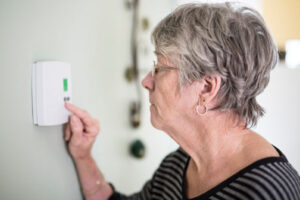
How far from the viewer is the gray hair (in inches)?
27.8

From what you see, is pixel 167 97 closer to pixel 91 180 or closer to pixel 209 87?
pixel 209 87

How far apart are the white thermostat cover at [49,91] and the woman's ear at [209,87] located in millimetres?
377

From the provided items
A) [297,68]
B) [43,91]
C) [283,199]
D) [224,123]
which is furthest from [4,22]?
[297,68]

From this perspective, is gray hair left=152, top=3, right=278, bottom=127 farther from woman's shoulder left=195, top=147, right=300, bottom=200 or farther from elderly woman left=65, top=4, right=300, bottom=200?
woman's shoulder left=195, top=147, right=300, bottom=200

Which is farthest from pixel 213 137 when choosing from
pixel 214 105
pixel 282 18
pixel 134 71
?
pixel 282 18

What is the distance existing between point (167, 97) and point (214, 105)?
0.46 ft

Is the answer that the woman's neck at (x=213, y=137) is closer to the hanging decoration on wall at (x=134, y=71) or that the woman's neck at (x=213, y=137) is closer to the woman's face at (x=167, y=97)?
the woman's face at (x=167, y=97)

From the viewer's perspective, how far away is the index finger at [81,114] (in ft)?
2.40

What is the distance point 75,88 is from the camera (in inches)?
30.8

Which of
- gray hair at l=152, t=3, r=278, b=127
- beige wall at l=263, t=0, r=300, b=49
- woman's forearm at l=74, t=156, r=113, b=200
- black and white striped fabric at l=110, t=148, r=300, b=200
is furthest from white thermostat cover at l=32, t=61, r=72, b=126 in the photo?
beige wall at l=263, t=0, r=300, b=49

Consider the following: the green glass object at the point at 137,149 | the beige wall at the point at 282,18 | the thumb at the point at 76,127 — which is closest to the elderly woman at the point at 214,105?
the thumb at the point at 76,127

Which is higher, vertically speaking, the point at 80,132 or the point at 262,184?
the point at 80,132

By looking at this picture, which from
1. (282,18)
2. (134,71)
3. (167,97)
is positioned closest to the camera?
(167,97)

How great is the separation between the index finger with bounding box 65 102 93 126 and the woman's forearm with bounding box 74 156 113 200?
12 cm
